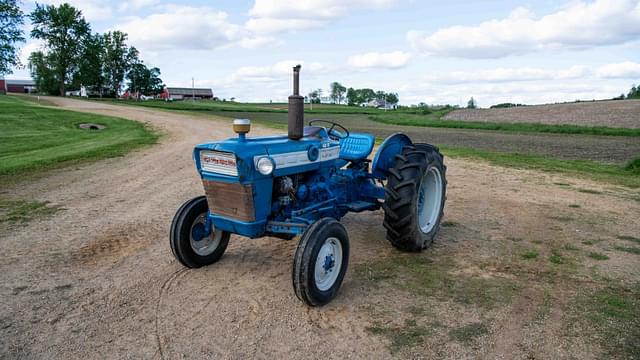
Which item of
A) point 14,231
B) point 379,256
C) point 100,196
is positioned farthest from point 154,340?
point 100,196

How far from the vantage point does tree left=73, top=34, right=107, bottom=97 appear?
7412 cm

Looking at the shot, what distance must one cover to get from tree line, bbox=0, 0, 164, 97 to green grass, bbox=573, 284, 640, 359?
75.3m

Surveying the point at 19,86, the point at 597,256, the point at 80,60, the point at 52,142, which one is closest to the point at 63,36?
the point at 80,60

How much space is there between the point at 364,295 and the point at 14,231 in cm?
481

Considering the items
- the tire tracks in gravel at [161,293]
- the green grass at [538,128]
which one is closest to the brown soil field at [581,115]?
the green grass at [538,128]

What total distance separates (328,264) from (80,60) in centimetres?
8054

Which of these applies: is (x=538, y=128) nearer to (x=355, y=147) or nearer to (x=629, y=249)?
(x=629, y=249)

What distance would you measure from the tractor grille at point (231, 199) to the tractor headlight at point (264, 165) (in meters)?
0.19

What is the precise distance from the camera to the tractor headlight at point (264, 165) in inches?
175

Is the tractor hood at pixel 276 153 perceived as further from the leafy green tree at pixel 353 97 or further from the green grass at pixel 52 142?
the leafy green tree at pixel 353 97

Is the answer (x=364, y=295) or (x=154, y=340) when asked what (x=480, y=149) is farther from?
(x=154, y=340)

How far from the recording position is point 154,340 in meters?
3.71

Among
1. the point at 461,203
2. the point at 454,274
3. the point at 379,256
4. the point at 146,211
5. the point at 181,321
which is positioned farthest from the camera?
the point at 461,203

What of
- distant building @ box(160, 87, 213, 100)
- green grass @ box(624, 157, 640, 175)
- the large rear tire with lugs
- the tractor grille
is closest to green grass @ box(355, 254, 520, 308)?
the large rear tire with lugs
